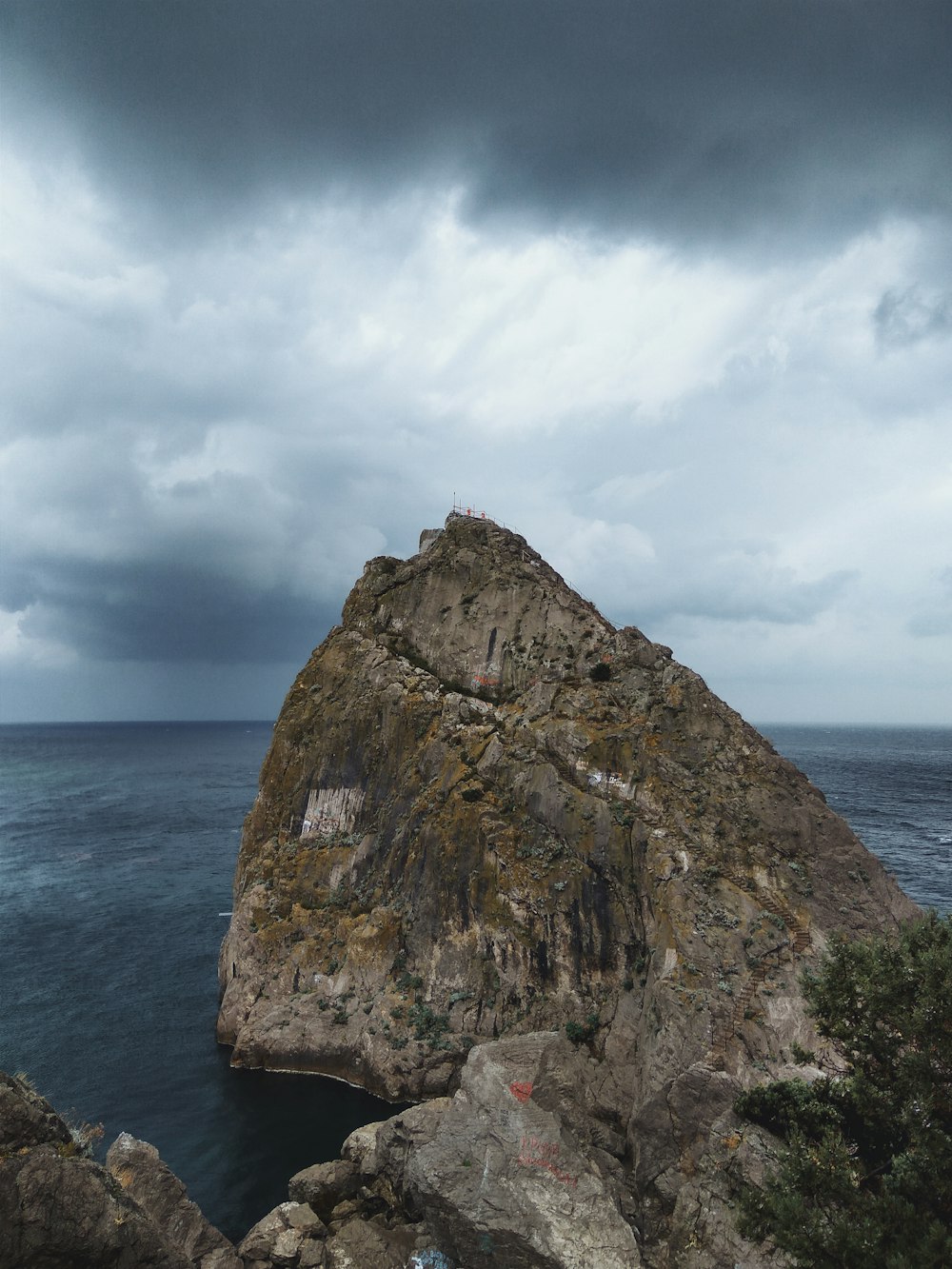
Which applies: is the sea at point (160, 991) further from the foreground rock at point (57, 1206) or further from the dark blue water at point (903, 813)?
the foreground rock at point (57, 1206)

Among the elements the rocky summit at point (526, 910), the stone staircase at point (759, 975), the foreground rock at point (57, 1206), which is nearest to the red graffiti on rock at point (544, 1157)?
the rocky summit at point (526, 910)

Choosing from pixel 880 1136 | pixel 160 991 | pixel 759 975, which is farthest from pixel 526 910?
pixel 160 991

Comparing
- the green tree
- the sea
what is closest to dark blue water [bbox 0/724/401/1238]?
the sea

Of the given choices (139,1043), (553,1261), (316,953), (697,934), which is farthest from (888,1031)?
(139,1043)

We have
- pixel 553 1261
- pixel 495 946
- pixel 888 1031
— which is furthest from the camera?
pixel 495 946

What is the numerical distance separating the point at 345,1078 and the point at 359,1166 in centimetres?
1024

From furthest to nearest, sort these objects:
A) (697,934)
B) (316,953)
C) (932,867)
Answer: (932,867)
(316,953)
(697,934)

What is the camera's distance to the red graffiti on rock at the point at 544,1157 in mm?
25297

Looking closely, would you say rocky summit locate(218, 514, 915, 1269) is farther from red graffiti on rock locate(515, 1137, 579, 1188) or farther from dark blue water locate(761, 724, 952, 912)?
dark blue water locate(761, 724, 952, 912)

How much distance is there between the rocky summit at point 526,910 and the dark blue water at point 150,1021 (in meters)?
2.95

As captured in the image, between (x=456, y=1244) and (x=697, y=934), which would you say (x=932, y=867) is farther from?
(x=456, y=1244)

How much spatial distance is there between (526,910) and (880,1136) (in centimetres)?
2039

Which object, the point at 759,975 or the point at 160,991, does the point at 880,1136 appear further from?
A: the point at 160,991

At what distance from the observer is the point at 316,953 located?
4281 cm
